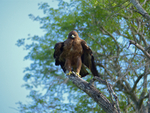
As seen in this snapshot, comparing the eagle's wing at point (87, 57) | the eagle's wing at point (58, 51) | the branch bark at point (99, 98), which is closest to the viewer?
the branch bark at point (99, 98)

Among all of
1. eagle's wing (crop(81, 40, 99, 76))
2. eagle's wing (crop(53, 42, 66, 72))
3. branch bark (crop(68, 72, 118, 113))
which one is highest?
eagle's wing (crop(53, 42, 66, 72))

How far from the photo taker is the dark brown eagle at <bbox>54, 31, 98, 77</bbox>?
5.24 m

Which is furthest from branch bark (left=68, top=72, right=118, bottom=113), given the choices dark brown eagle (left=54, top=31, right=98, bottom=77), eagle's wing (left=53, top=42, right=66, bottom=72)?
eagle's wing (left=53, top=42, right=66, bottom=72)

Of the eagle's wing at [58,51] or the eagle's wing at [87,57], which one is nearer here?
the eagle's wing at [87,57]

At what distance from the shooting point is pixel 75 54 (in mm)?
5262

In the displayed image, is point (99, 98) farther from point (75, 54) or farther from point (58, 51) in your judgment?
point (58, 51)

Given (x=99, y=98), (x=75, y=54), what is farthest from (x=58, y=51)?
(x=99, y=98)

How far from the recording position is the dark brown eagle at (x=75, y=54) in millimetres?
5242

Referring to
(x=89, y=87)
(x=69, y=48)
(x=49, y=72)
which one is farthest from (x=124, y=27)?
(x=89, y=87)

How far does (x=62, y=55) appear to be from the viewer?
542 centimetres

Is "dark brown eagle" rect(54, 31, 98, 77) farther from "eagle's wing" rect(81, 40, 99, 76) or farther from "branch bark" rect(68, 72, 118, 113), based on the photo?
"branch bark" rect(68, 72, 118, 113)

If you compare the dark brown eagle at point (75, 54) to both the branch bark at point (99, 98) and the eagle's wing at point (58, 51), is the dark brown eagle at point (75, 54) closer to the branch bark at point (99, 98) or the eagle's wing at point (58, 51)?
the eagle's wing at point (58, 51)

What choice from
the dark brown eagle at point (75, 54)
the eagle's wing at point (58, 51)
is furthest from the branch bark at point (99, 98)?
the eagle's wing at point (58, 51)

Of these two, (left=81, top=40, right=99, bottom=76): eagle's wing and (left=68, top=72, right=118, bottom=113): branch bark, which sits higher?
(left=81, top=40, right=99, bottom=76): eagle's wing
